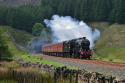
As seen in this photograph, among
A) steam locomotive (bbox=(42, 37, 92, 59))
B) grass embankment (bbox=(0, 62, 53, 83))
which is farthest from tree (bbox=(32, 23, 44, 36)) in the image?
grass embankment (bbox=(0, 62, 53, 83))

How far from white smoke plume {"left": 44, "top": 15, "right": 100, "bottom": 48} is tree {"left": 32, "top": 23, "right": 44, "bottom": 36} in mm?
6849

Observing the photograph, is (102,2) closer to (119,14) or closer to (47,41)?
(119,14)

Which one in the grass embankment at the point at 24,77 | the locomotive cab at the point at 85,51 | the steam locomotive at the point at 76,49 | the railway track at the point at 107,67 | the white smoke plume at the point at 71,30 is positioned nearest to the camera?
the grass embankment at the point at 24,77

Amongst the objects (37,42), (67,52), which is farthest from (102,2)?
(67,52)

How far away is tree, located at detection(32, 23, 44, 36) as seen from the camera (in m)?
184

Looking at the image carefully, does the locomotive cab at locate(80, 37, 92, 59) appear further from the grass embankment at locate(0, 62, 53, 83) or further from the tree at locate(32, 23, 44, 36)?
the tree at locate(32, 23, 44, 36)

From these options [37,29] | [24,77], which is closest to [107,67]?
[24,77]

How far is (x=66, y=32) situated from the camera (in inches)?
7136

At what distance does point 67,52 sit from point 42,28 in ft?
363

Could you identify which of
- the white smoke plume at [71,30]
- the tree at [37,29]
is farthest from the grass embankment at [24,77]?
the tree at [37,29]

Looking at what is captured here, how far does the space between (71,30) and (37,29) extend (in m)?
17.9

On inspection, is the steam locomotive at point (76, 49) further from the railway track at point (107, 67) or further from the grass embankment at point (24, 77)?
the grass embankment at point (24, 77)

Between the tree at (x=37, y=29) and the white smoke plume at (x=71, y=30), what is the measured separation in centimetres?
685

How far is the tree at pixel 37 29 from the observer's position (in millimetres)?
183762
